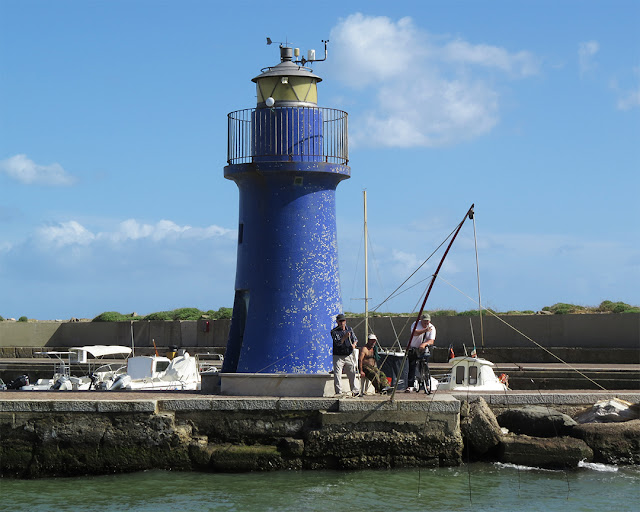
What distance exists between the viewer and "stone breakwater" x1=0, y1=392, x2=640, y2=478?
1706cm

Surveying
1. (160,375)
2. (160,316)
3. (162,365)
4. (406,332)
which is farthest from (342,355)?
(160,316)

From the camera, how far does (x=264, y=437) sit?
17.4 meters

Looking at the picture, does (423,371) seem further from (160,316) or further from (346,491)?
(160,316)

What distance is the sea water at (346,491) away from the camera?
49.4 ft

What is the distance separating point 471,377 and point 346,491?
30.9 feet

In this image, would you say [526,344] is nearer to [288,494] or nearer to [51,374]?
[51,374]

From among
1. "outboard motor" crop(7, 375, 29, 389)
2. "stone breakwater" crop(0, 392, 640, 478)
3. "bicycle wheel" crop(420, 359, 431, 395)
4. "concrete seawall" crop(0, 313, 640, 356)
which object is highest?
"concrete seawall" crop(0, 313, 640, 356)

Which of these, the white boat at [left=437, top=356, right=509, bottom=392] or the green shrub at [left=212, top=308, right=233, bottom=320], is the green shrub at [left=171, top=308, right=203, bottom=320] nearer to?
the green shrub at [left=212, top=308, right=233, bottom=320]

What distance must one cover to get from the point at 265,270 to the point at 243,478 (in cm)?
467

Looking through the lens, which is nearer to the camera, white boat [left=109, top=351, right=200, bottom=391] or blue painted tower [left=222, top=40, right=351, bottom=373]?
blue painted tower [left=222, top=40, right=351, bottom=373]

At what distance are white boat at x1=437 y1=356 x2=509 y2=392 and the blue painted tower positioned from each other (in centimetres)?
534

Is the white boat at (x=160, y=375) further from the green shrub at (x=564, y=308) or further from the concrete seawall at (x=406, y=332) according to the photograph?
the green shrub at (x=564, y=308)

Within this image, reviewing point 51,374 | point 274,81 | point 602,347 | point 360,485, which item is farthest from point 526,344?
point 360,485

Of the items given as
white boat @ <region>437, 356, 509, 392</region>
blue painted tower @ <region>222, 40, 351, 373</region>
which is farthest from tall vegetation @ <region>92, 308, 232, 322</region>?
blue painted tower @ <region>222, 40, 351, 373</region>
